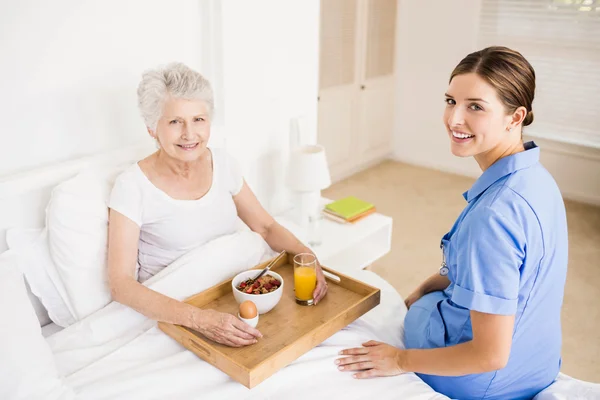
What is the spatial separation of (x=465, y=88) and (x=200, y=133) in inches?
33.3

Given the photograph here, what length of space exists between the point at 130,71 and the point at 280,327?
1047 millimetres

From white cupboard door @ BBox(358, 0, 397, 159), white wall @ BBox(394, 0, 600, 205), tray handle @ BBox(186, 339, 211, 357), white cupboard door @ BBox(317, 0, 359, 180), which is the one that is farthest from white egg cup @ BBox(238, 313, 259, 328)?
white wall @ BBox(394, 0, 600, 205)

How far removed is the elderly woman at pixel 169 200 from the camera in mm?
1707

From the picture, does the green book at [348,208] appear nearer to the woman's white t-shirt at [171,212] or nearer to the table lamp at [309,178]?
the table lamp at [309,178]

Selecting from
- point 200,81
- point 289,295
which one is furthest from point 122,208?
point 289,295

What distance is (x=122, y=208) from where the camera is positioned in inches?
70.7

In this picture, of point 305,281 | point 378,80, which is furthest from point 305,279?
point 378,80

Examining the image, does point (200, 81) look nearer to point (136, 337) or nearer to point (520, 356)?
point (136, 337)

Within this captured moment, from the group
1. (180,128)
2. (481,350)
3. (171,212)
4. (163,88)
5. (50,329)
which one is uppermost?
(163,88)

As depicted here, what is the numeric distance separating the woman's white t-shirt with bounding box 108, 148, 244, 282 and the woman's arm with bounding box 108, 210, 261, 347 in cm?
6

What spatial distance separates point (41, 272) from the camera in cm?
180

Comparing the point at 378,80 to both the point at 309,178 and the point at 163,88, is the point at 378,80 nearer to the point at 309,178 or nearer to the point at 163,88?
the point at 309,178

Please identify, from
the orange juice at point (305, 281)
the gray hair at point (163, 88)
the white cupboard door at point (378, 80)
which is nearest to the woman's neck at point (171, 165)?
the gray hair at point (163, 88)

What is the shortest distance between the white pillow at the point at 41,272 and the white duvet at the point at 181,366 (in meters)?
0.12
